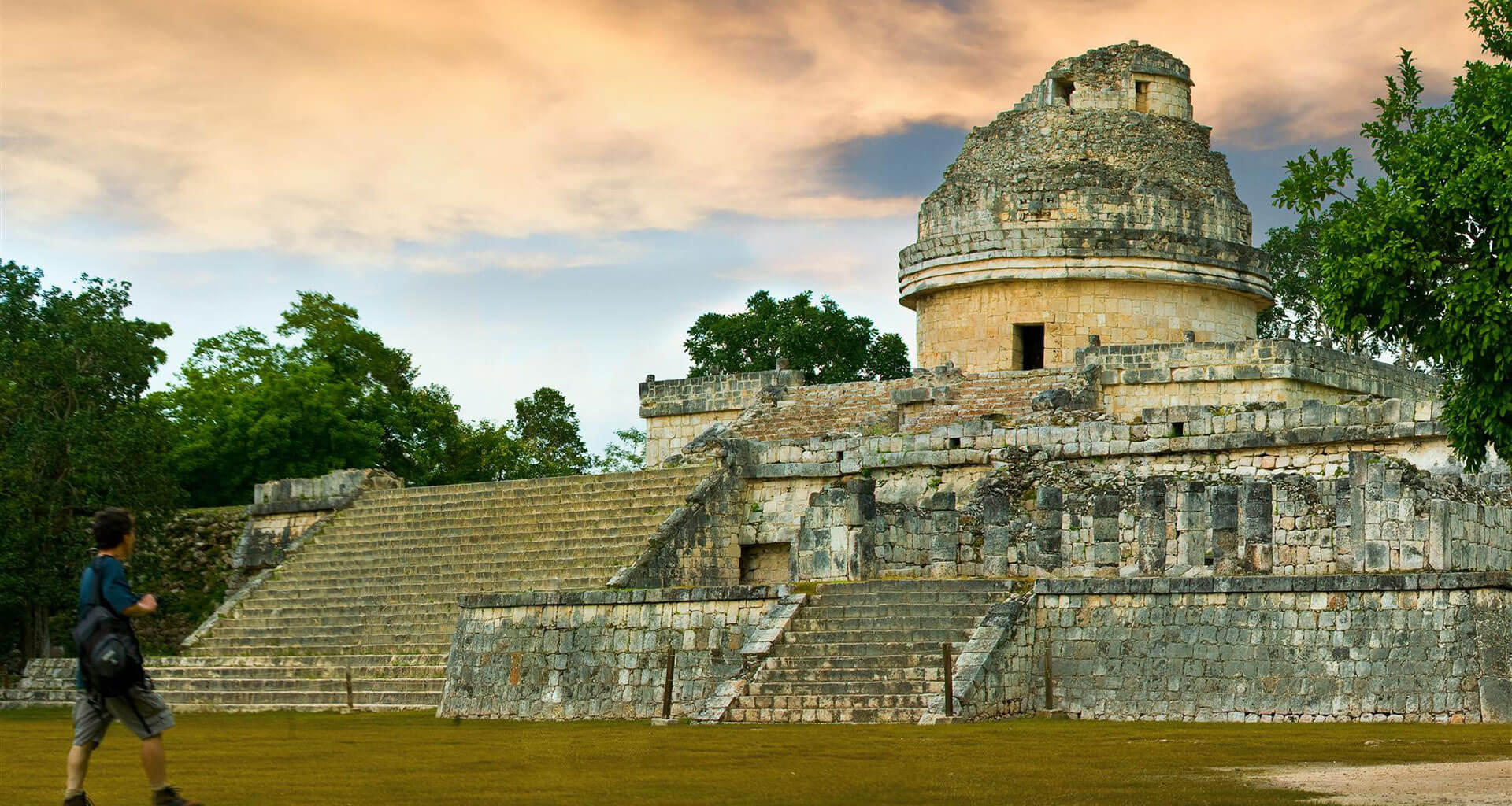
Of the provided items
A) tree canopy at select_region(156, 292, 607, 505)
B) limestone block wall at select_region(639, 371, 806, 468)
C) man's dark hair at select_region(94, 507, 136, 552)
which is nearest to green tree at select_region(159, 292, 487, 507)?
tree canopy at select_region(156, 292, 607, 505)

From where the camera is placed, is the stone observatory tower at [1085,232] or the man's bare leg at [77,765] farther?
the stone observatory tower at [1085,232]

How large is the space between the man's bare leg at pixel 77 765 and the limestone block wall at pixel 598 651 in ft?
34.5

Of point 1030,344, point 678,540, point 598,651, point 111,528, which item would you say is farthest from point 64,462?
point 111,528

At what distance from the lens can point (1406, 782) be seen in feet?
36.7

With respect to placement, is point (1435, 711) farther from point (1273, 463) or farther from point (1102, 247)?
point (1102, 247)

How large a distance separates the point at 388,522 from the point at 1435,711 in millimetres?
17544

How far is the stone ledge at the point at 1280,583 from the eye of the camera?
18.0 meters

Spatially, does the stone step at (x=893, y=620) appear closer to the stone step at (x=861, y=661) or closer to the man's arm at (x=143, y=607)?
the stone step at (x=861, y=661)

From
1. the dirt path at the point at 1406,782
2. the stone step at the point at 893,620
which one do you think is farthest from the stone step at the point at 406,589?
the dirt path at the point at 1406,782

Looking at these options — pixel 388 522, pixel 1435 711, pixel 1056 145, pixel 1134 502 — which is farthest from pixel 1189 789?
pixel 1056 145

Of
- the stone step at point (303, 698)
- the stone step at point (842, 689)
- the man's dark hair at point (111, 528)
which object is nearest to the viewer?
the man's dark hair at point (111, 528)

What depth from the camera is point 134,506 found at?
29156 mm

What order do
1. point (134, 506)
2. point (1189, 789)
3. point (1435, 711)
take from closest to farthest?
point (1189, 789), point (1435, 711), point (134, 506)

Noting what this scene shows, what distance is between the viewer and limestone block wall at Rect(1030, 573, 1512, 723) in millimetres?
17922
